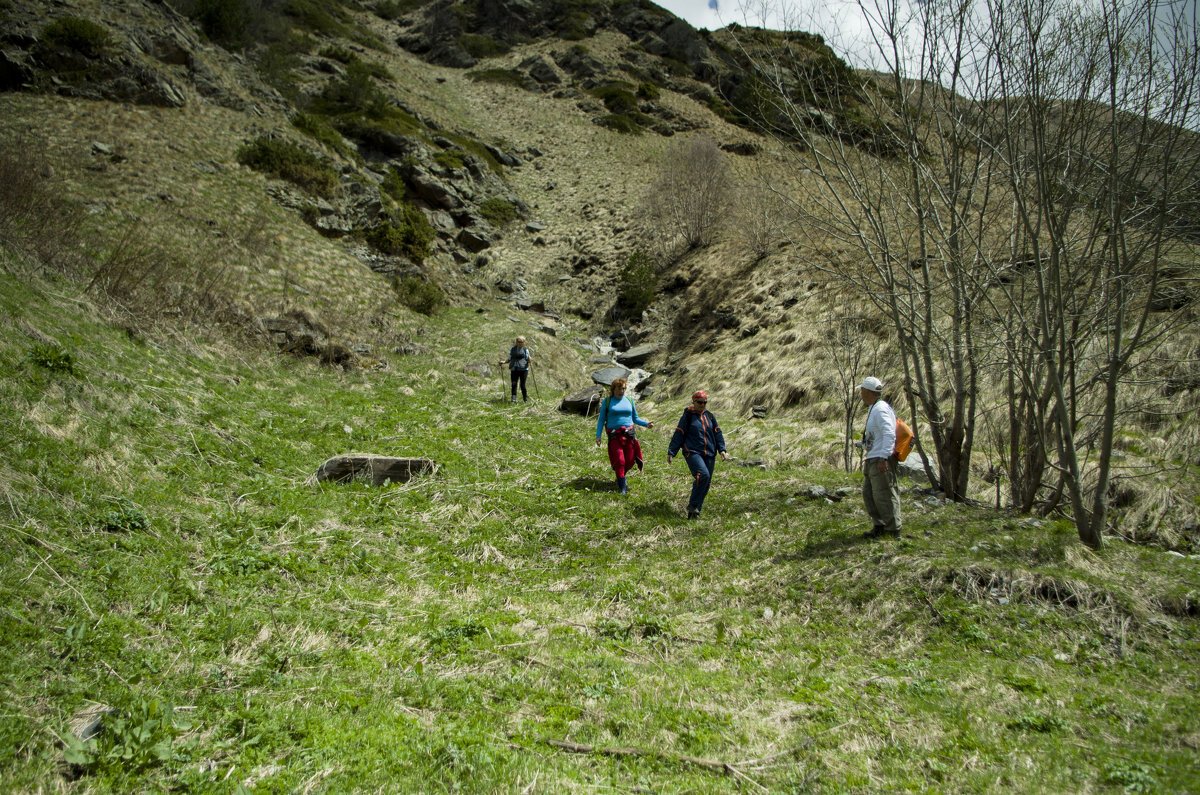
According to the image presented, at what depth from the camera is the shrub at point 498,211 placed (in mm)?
33875

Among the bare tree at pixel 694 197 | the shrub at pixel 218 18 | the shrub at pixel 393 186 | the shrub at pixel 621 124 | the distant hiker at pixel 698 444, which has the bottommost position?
the distant hiker at pixel 698 444

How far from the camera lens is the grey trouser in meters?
6.54

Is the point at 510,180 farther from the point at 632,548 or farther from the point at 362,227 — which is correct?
the point at 632,548

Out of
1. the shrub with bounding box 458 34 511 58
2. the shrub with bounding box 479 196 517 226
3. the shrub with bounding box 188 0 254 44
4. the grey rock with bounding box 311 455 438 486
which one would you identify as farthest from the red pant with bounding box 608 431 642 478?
the shrub with bounding box 458 34 511 58

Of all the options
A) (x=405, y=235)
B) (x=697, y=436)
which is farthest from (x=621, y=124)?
(x=697, y=436)

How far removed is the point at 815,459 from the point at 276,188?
2070 cm

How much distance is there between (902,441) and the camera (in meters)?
6.60

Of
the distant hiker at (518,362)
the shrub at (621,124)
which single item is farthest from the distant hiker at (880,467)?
the shrub at (621,124)

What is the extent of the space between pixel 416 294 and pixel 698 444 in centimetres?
1666

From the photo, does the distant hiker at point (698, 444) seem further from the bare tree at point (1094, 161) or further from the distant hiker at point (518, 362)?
the distant hiker at point (518, 362)

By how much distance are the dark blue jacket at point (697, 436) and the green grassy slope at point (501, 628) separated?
3.44ft

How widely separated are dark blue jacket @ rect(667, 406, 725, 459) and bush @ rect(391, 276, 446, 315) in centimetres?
1598

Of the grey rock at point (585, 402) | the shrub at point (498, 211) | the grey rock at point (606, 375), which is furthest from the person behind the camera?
the shrub at point (498, 211)

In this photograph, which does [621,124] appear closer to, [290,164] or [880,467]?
[290,164]
